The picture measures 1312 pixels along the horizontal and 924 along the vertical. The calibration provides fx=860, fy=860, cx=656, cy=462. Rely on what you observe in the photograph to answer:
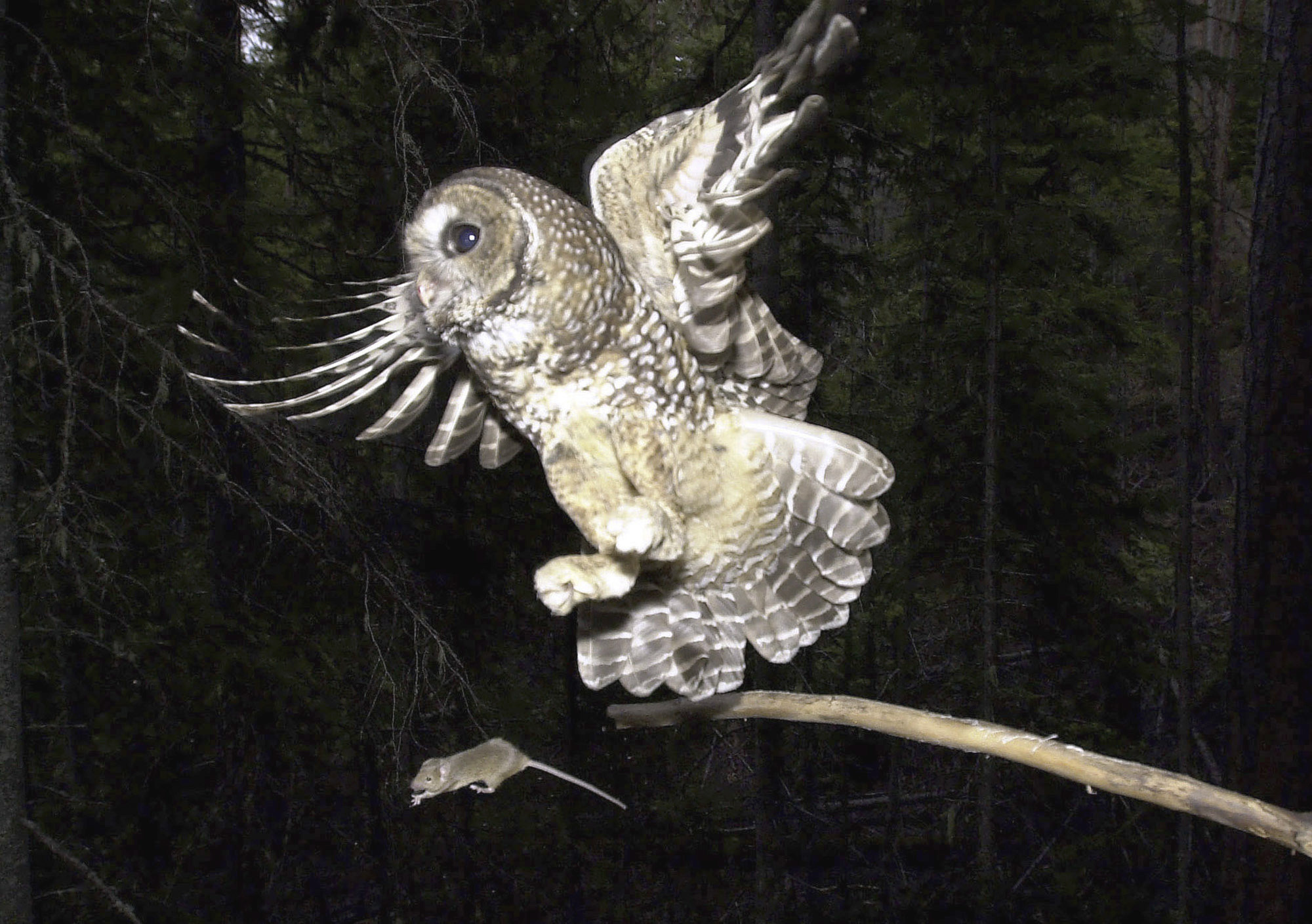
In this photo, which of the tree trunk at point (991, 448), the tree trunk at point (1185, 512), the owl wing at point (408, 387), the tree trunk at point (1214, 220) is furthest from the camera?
the tree trunk at point (1214, 220)

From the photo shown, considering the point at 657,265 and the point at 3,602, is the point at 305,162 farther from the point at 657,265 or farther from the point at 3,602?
the point at 657,265

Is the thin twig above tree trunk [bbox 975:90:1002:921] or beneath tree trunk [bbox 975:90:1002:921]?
beneath

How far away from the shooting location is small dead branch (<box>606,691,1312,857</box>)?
1734mm

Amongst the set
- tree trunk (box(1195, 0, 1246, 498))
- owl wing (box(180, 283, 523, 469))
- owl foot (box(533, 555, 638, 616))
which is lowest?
owl foot (box(533, 555, 638, 616))

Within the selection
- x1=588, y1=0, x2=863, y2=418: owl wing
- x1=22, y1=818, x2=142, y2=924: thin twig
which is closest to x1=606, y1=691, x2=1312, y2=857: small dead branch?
x1=588, y1=0, x2=863, y2=418: owl wing

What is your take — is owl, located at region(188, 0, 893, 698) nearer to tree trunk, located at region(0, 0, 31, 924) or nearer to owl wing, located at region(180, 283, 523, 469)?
owl wing, located at region(180, 283, 523, 469)

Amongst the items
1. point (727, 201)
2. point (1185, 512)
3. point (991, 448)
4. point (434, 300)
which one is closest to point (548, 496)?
point (991, 448)

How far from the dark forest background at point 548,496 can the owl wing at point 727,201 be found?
909 mm

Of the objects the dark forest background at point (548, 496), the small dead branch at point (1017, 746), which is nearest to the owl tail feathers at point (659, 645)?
the small dead branch at point (1017, 746)

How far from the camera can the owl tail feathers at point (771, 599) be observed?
1.97 meters

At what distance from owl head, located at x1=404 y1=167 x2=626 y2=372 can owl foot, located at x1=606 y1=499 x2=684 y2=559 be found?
35 centimetres

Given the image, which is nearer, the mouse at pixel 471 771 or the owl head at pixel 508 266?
the owl head at pixel 508 266

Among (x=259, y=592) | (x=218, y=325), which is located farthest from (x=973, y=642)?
(x=218, y=325)

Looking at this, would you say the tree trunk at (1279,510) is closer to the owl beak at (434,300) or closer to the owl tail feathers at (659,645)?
the owl tail feathers at (659,645)
